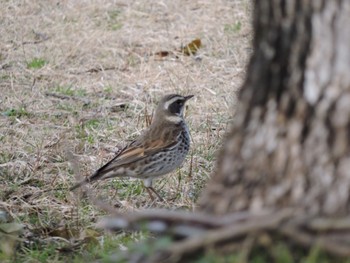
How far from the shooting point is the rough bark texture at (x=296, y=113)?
411cm

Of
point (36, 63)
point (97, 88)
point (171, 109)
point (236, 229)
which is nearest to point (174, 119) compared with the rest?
point (171, 109)

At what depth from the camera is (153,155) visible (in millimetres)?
8031

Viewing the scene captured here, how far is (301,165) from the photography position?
13.8 ft

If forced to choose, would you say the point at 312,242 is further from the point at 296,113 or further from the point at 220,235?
the point at 296,113

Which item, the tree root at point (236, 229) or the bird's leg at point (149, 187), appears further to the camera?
the bird's leg at point (149, 187)

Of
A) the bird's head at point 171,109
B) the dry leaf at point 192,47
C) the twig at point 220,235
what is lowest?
the dry leaf at point 192,47

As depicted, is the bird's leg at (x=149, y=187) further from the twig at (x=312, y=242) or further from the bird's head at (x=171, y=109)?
the twig at (x=312, y=242)

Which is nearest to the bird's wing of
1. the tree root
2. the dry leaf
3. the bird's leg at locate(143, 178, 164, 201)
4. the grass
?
the bird's leg at locate(143, 178, 164, 201)

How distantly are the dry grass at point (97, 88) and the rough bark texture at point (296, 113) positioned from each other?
8.29 ft

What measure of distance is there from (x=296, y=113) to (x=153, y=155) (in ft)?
12.8

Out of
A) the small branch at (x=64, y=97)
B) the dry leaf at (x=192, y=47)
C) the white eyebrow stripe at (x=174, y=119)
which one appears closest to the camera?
the white eyebrow stripe at (x=174, y=119)

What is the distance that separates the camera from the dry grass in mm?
7660

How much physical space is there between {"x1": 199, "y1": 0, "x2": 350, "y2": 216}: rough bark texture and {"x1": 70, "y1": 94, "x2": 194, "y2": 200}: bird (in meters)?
3.26

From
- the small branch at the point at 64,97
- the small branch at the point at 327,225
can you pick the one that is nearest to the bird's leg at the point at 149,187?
the small branch at the point at 64,97
